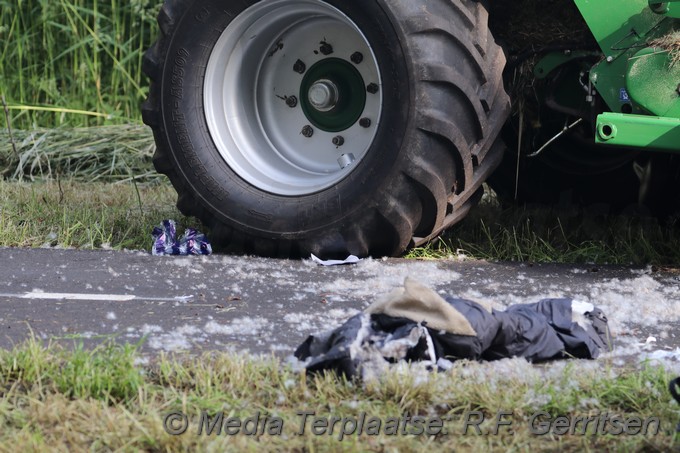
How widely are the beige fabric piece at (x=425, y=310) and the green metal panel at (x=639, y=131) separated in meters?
1.47

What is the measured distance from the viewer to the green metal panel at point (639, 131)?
3.96 metres

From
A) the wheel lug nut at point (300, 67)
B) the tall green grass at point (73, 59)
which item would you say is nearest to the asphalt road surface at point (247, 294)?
the wheel lug nut at point (300, 67)

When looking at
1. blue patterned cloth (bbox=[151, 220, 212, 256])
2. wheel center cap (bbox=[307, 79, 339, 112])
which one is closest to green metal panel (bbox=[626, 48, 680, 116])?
wheel center cap (bbox=[307, 79, 339, 112])

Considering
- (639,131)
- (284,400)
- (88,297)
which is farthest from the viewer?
(639,131)

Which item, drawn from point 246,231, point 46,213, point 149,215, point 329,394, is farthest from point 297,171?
point 329,394

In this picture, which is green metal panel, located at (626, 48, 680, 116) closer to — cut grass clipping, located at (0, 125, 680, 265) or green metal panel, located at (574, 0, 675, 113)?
green metal panel, located at (574, 0, 675, 113)

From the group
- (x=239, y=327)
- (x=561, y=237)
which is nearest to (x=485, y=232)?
(x=561, y=237)

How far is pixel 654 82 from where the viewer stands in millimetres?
3992

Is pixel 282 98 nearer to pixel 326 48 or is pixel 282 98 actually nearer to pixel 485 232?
pixel 326 48

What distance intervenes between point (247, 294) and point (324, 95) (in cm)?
113

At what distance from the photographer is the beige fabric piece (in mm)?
2762

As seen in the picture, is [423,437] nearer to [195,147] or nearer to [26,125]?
[195,147]

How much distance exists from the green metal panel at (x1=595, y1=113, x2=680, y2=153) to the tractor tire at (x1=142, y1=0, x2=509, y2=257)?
0.40 meters

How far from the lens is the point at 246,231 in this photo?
4344 millimetres
